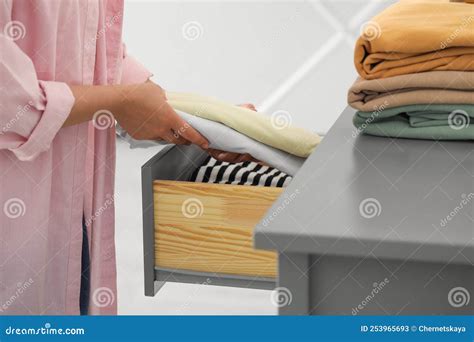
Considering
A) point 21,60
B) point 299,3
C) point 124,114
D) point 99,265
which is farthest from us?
point 299,3

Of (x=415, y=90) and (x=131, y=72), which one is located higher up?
(x=131, y=72)

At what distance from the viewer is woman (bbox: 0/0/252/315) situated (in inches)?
44.7

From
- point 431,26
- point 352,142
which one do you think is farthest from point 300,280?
point 431,26

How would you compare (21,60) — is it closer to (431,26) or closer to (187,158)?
(187,158)

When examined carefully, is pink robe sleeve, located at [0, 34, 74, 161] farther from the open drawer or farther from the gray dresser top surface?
the gray dresser top surface

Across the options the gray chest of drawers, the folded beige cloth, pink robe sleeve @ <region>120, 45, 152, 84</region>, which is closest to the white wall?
pink robe sleeve @ <region>120, 45, 152, 84</region>

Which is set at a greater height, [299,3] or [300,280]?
[299,3]

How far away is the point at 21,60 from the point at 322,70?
217cm

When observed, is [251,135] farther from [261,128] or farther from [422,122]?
[422,122]

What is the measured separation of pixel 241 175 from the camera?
4.60 feet

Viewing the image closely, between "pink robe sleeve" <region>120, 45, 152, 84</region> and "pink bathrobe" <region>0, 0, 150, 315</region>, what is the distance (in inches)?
2.8

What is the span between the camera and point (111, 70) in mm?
1353

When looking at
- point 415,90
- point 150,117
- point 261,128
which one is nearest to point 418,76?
point 415,90

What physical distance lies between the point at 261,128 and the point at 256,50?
1905 millimetres
